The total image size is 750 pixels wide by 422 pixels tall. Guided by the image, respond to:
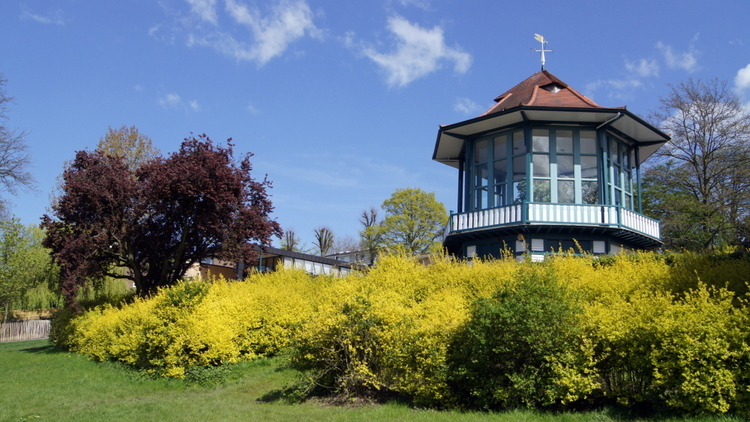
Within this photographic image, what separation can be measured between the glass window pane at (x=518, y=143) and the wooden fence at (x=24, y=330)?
105ft

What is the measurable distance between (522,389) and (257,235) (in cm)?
1408

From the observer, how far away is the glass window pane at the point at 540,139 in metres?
20.8

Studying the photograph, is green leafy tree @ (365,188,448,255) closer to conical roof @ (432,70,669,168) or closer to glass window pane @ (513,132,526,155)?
conical roof @ (432,70,669,168)

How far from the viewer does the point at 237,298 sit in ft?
48.0

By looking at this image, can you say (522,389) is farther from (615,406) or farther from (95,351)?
(95,351)

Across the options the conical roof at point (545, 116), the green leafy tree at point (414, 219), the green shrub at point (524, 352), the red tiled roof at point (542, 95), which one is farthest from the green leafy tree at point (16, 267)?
the green shrub at point (524, 352)

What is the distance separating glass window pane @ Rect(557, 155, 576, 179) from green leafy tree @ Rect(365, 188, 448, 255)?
2470 centimetres

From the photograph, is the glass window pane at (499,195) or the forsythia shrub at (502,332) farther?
the glass window pane at (499,195)

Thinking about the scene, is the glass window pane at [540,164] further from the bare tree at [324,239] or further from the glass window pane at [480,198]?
the bare tree at [324,239]

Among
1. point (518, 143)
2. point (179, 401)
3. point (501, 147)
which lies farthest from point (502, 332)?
point (501, 147)

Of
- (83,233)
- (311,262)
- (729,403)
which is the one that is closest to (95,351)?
(83,233)

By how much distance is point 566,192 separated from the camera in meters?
20.5

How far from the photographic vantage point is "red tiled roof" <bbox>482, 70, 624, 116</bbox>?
21.3m

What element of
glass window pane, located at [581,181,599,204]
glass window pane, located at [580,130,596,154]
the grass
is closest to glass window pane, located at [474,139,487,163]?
glass window pane, located at [580,130,596,154]
